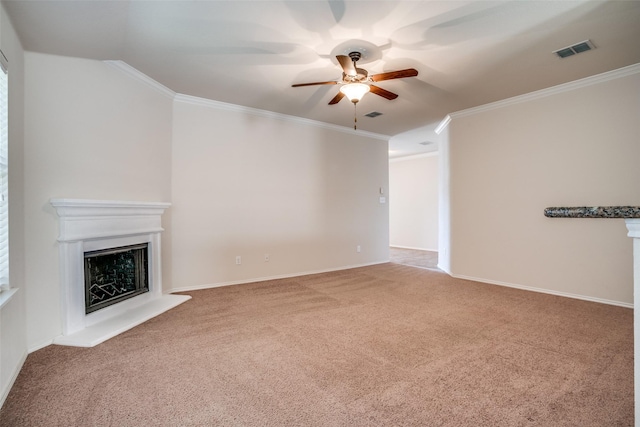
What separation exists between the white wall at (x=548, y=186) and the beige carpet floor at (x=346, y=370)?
0.60 metres

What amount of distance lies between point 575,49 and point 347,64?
2.28 meters

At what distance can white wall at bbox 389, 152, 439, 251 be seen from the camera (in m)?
8.27

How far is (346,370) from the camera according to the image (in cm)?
210

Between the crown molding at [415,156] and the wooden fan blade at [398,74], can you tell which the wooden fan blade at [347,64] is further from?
the crown molding at [415,156]

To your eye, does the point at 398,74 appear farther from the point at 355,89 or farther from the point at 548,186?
the point at 548,186

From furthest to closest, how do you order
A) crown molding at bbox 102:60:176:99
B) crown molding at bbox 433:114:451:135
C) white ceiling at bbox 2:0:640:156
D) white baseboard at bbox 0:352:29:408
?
crown molding at bbox 433:114:451:135 → crown molding at bbox 102:60:176:99 → white ceiling at bbox 2:0:640:156 → white baseboard at bbox 0:352:29:408

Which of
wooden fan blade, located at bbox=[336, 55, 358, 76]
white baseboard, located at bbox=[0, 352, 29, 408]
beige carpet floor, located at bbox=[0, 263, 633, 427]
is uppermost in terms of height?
wooden fan blade, located at bbox=[336, 55, 358, 76]

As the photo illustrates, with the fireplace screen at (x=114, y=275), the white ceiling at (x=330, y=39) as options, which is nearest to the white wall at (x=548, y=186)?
the white ceiling at (x=330, y=39)

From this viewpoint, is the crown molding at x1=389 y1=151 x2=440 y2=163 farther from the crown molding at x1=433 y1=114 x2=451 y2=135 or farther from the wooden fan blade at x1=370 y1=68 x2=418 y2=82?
the wooden fan blade at x1=370 y1=68 x2=418 y2=82

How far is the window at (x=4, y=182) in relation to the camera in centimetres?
202

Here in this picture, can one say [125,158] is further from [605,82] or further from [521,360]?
[605,82]

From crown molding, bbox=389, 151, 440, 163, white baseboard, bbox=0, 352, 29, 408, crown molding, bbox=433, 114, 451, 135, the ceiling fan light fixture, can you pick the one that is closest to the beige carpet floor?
white baseboard, bbox=0, 352, 29, 408

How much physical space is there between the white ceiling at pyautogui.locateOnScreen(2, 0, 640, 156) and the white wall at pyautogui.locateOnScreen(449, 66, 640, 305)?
44 cm

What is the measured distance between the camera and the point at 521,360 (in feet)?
7.34
